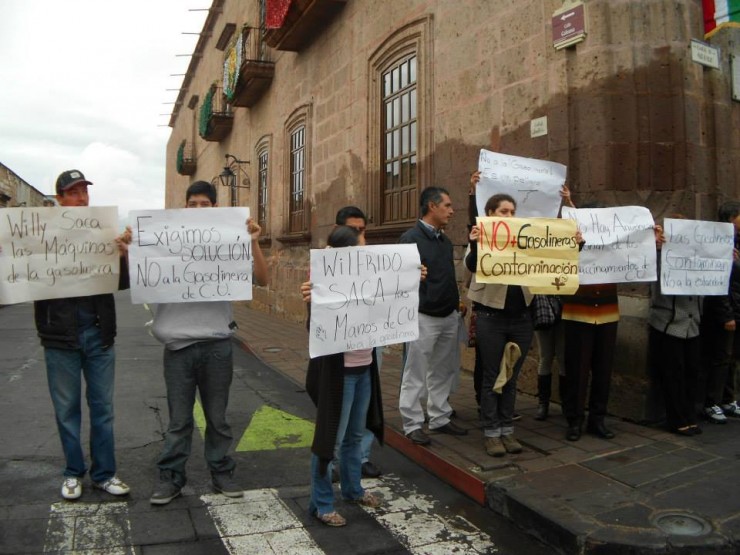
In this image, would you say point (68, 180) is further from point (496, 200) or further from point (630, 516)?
point (630, 516)

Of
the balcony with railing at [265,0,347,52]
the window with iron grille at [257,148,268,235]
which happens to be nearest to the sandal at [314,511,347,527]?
the balcony with railing at [265,0,347,52]

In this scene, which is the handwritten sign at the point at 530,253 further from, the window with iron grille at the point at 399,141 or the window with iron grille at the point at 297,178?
the window with iron grille at the point at 297,178

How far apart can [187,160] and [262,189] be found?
46.6 feet

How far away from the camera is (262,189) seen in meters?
16.8

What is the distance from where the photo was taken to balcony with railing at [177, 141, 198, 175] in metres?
29.2

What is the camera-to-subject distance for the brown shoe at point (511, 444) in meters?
4.22

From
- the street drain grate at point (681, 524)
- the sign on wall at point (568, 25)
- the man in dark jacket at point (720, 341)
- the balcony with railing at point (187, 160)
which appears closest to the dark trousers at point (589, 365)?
the man in dark jacket at point (720, 341)

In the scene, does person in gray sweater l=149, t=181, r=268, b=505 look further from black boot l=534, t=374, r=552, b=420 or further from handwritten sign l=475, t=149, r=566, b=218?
black boot l=534, t=374, r=552, b=420

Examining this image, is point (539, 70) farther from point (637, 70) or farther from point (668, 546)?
point (668, 546)

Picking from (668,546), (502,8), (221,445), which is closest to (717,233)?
(668,546)

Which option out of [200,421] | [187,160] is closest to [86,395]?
[200,421]

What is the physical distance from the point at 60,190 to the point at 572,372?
3.85m

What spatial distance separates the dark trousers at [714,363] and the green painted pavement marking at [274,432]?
346 centimetres

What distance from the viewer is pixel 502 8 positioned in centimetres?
628
